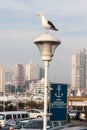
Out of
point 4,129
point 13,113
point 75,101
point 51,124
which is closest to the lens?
point 51,124

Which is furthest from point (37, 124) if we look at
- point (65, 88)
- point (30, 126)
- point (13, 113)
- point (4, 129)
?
point (13, 113)

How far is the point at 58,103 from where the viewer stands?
10844 millimetres

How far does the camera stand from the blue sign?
35.4 feet

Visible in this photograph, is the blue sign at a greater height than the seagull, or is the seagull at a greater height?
the seagull

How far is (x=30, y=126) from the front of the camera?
21656 millimetres

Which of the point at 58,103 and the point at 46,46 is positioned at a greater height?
the point at 46,46

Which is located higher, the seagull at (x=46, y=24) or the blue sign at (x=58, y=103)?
the seagull at (x=46, y=24)

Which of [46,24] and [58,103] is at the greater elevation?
[46,24]

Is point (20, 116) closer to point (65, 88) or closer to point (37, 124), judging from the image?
point (37, 124)

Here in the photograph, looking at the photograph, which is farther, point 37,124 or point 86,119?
point 86,119

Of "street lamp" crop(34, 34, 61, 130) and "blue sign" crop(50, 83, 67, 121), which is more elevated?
"street lamp" crop(34, 34, 61, 130)

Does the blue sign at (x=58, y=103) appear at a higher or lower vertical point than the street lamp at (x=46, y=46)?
lower

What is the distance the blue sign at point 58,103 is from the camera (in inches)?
425

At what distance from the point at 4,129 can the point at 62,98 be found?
16.4m
